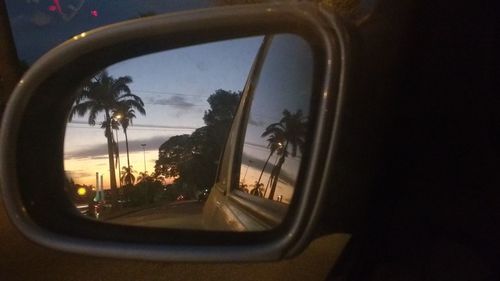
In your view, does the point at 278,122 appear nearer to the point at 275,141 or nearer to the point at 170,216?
the point at 275,141

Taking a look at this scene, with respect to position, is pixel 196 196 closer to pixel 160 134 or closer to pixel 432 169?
pixel 160 134

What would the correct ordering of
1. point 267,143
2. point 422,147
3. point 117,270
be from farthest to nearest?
point 117,270
point 267,143
point 422,147

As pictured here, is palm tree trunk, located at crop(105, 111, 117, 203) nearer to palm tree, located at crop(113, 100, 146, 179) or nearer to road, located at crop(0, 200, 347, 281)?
palm tree, located at crop(113, 100, 146, 179)

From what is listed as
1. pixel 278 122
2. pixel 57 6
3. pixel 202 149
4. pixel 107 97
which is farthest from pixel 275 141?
pixel 57 6

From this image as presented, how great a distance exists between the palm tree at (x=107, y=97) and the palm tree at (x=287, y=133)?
450 mm

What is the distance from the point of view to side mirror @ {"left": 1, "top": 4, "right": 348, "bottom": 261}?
2.23 m

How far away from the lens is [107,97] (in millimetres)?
2611

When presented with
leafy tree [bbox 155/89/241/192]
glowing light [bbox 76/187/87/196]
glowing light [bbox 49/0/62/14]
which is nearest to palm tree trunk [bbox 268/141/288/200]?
leafy tree [bbox 155/89/241/192]

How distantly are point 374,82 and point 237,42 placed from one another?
0.54 meters

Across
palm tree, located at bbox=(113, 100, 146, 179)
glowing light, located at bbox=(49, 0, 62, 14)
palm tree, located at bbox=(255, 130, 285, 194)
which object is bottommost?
palm tree, located at bbox=(255, 130, 285, 194)

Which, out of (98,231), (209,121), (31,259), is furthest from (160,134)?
(31,259)

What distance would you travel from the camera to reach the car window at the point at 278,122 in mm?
2307

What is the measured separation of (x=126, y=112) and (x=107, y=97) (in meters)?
0.08

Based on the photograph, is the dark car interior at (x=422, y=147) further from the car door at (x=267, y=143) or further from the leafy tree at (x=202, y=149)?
the leafy tree at (x=202, y=149)
